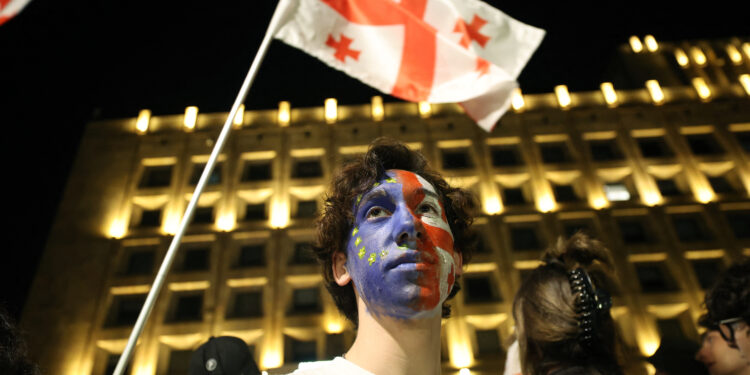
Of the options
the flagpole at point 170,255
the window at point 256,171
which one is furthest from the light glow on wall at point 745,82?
the flagpole at point 170,255

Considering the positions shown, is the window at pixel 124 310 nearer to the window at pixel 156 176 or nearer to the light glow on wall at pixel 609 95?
the window at pixel 156 176

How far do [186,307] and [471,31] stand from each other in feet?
41.5

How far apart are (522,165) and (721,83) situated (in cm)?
864

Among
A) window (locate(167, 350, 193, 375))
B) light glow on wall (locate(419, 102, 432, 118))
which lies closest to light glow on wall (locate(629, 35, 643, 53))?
light glow on wall (locate(419, 102, 432, 118))

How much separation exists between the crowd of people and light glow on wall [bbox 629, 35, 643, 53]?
776 inches

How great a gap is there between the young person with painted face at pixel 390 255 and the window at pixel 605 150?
15.9 meters

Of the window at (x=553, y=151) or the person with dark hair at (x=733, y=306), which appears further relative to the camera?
the window at (x=553, y=151)

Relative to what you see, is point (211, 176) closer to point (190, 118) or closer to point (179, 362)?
point (190, 118)

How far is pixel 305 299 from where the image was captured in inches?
591

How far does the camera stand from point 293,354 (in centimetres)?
1412

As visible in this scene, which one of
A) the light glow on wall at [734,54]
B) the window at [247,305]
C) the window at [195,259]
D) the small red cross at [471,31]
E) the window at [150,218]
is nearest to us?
the small red cross at [471,31]

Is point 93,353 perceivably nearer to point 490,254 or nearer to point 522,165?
point 490,254

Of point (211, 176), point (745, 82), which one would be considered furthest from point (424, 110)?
point (745, 82)

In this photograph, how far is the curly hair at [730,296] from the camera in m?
3.54
